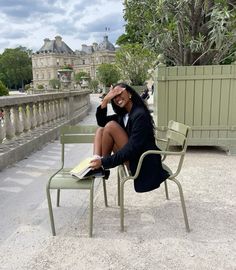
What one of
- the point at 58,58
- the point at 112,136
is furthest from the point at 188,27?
the point at 58,58

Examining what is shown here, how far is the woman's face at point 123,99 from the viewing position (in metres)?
3.22

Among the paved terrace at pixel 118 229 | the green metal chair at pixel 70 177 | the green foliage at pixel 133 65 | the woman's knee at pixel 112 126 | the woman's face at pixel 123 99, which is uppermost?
the green foliage at pixel 133 65

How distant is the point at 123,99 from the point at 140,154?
0.59 metres

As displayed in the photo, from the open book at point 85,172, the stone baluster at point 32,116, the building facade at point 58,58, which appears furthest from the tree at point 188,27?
the building facade at point 58,58

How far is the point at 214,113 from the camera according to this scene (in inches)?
240

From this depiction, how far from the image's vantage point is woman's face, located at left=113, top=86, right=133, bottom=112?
3.22 m

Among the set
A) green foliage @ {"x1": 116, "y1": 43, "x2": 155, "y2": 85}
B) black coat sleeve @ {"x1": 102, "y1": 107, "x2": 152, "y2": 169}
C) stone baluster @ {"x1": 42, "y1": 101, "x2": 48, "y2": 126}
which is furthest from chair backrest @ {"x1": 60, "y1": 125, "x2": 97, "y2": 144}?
green foliage @ {"x1": 116, "y1": 43, "x2": 155, "y2": 85}

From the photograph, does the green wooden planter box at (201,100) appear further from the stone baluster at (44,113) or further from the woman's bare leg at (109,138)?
the woman's bare leg at (109,138)

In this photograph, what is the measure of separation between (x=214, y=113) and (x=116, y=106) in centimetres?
330

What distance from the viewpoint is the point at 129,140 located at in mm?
3057

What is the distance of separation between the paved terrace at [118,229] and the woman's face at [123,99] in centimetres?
121

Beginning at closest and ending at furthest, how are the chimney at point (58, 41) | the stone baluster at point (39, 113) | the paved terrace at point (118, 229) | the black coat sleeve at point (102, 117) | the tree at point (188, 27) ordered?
the paved terrace at point (118, 229) → the black coat sleeve at point (102, 117) → the tree at point (188, 27) → the stone baluster at point (39, 113) → the chimney at point (58, 41)

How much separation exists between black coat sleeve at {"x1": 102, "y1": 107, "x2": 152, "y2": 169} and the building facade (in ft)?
332

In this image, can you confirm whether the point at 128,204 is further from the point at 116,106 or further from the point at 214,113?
the point at 214,113
